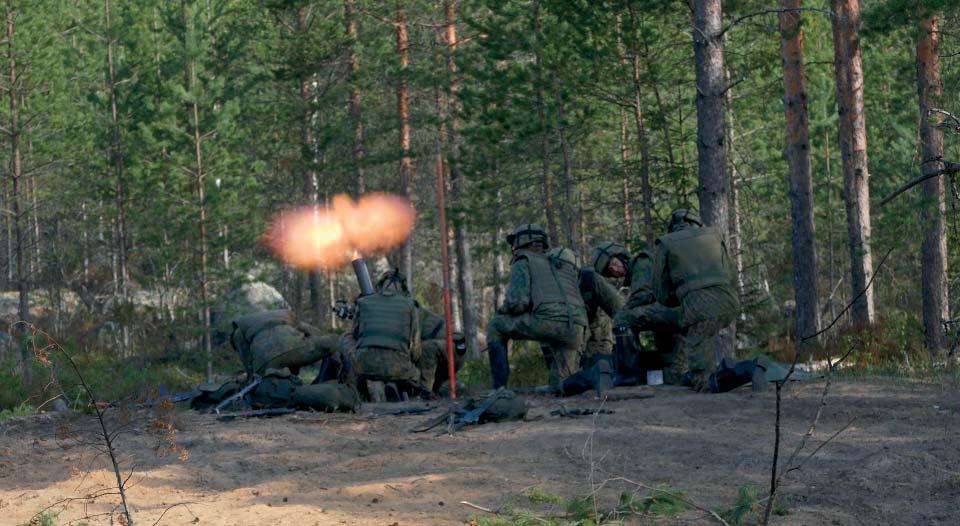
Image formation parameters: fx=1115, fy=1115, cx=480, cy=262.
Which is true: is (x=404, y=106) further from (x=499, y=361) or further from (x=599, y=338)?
(x=499, y=361)

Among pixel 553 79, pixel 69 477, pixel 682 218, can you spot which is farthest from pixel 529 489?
pixel 553 79

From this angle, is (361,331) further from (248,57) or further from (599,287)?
(248,57)

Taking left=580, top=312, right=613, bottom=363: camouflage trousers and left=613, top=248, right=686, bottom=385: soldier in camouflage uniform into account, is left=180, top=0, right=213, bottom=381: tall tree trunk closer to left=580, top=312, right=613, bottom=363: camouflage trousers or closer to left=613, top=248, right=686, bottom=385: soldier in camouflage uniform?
left=580, top=312, right=613, bottom=363: camouflage trousers

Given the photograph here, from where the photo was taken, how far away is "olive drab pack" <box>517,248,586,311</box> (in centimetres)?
1362

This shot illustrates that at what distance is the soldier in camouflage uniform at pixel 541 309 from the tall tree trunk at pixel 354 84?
15.3 m

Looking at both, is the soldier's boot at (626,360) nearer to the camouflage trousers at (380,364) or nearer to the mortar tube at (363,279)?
the camouflage trousers at (380,364)

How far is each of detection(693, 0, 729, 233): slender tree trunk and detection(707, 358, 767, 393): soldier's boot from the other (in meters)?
2.95

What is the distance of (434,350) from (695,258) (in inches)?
155

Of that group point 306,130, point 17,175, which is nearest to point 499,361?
point 17,175

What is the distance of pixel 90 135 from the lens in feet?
111

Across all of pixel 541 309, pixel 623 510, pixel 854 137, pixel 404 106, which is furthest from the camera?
pixel 404 106

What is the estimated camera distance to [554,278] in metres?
13.7

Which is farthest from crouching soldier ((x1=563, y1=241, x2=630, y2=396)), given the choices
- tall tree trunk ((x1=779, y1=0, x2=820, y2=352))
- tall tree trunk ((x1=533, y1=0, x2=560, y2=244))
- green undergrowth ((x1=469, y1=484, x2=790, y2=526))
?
tall tree trunk ((x1=533, y1=0, x2=560, y2=244))

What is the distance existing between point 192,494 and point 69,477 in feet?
4.12
